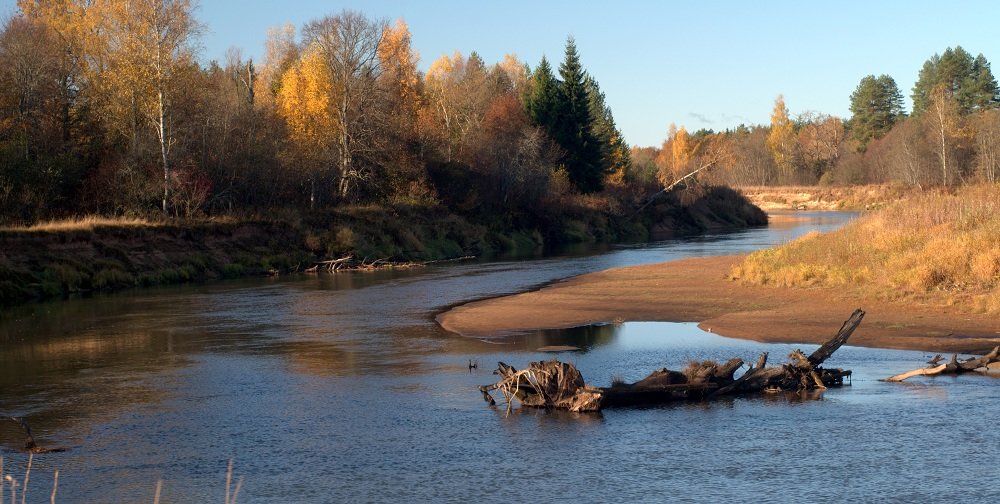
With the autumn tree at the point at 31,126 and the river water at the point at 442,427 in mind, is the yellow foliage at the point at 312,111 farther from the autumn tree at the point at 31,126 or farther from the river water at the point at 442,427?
the river water at the point at 442,427

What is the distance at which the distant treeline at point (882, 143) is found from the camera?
100 meters

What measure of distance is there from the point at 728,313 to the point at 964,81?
11464 cm

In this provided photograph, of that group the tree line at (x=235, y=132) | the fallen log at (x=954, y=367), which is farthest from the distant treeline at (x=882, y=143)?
the fallen log at (x=954, y=367)

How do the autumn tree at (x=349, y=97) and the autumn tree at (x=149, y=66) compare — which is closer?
the autumn tree at (x=149, y=66)

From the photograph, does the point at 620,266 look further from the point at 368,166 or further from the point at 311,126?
the point at 311,126

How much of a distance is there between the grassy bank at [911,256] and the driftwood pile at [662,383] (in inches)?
352

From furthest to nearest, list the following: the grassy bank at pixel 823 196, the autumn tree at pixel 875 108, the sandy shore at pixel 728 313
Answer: the autumn tree at pixel 875 108 → the grassy bank at pixel 823 196 → the sandy shore at pixel 728 313

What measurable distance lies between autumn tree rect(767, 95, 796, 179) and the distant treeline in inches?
6.1

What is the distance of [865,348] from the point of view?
67.7 ft

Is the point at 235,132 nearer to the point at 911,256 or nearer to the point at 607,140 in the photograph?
the point at 911,256

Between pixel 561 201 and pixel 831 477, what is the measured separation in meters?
61.5

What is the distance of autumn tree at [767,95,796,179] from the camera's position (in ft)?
494

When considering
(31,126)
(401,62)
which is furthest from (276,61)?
(31,126)

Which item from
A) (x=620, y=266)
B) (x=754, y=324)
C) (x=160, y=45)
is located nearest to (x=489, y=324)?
(x=754, y=324)
